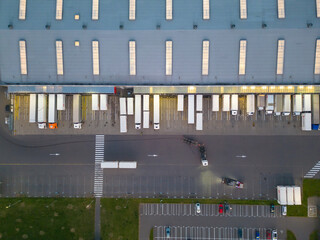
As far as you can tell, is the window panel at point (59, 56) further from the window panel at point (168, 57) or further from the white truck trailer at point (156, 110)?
the window panel at point (168, 57)

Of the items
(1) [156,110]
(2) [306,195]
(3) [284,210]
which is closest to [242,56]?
(1) [156,110]

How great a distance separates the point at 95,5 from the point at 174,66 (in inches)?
584

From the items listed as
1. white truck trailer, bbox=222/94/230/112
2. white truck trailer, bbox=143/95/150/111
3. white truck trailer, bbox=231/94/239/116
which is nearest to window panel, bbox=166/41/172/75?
white truck trailer, bbox=143/95/150/111

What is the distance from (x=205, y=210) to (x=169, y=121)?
15561mm

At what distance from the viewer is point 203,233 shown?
36.8 meters

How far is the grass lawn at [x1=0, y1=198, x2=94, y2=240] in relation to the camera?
121 ft

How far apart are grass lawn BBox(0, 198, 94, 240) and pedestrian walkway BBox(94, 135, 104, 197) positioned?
6.48 ft

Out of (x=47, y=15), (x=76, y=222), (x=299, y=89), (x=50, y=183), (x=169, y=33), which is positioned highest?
(x=47, y=15)

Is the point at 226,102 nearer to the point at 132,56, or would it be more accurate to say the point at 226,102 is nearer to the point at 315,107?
the point at 315,107

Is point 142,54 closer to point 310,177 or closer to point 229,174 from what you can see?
point 229,174

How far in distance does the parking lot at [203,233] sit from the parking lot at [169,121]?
15.5 m

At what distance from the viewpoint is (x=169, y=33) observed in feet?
109

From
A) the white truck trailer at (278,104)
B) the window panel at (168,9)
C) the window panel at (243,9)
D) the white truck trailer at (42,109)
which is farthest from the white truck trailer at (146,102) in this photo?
the white truck trailer at (278,104)

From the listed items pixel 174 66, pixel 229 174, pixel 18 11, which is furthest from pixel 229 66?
pixel 18 11
